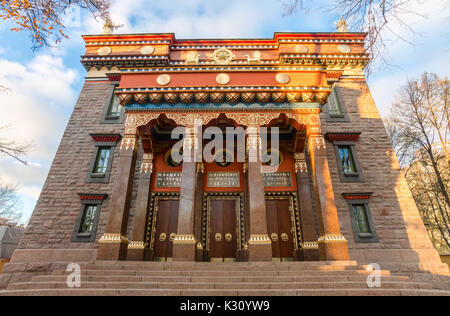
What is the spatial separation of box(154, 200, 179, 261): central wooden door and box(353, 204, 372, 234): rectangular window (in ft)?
26.5

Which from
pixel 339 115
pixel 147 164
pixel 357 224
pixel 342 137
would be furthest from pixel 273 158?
pixel 147 164

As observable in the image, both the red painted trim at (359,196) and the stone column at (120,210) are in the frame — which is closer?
the stone column at (120,210)

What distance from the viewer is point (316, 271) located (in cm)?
659

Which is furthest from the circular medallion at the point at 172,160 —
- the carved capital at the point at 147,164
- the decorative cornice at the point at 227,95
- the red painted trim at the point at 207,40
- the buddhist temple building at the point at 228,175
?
the red painted trim at the point at 207,40

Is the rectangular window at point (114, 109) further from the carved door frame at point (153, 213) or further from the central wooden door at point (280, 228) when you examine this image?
the central wooden door at point (280, 228)

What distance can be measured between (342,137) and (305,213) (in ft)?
14.2

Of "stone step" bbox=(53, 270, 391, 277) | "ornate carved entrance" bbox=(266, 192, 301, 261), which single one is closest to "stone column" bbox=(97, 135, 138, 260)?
"stone step" bbox=(53, 270, 391, 277)

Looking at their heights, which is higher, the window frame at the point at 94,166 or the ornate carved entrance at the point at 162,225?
the window frame at the point at 94,166

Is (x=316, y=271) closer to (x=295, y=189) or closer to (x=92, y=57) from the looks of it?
(x=295, y=189)

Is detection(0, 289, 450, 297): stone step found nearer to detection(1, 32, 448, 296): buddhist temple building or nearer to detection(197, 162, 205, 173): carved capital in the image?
detection(1, 32, 448, 296): buddhist temple building

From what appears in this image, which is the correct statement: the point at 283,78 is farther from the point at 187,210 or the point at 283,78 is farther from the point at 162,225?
the point at 162,225

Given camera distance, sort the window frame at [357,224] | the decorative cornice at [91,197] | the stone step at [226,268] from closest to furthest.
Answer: the stone step at [226,268] < the window frame at [357,224] < the decorative cornice at [91,197]

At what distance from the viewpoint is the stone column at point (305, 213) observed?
32.3 ft

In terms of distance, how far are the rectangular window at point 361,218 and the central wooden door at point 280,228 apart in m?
2.83
